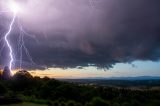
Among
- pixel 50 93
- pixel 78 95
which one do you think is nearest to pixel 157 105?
pixel 78 95

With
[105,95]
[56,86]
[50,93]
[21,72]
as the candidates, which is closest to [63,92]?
[50,93]

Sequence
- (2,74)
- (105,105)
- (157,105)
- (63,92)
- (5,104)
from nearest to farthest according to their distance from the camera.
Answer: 1. (5,104)
2. (105,105)
3. (157,105)
4. (63,92)
5. (2,74)

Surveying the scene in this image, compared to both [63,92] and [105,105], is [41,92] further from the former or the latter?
[105,105]

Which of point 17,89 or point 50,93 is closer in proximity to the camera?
point 50,93

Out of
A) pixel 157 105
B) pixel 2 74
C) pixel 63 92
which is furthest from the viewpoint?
pixel 2 74

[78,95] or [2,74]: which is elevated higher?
[2,74]

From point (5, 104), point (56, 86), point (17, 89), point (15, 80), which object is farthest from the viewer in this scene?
point (15, 80)

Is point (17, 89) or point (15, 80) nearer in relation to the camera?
point (17, 89)

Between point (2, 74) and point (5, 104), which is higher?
point (2, 74)

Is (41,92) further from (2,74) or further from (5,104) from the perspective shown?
(2,74)
